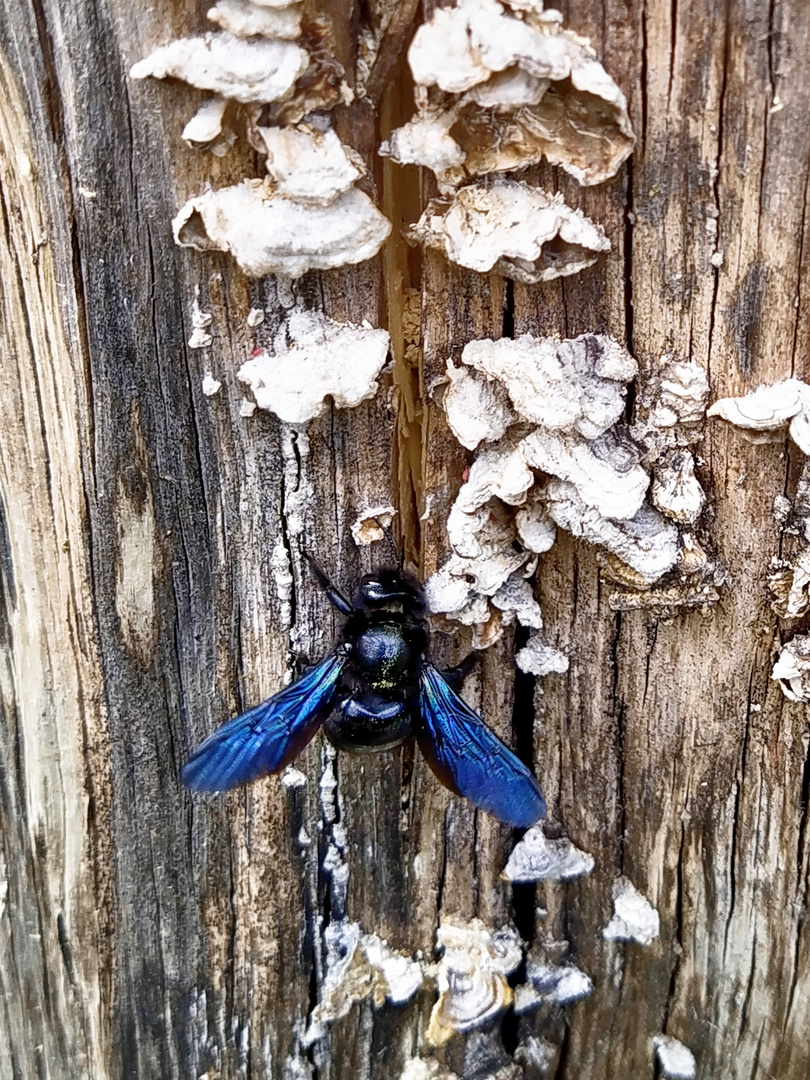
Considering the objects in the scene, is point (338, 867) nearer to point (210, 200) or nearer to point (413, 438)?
point (413, 438)

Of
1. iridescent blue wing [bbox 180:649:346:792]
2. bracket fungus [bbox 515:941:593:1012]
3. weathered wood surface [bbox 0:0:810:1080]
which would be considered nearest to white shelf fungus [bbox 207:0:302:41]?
weathered wood surface [bbox 0:0:810:1080]

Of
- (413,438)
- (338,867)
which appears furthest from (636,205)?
(338,867)

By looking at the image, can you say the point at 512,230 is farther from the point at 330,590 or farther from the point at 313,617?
the point at 313,617

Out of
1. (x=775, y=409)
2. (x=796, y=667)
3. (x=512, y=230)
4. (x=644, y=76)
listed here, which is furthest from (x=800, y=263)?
(x=796, y=667)

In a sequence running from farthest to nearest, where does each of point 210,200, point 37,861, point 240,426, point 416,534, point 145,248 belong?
1. point 37,861
2. point 416,534
3. point 240,426
4. point 145,248
5. point 210,200

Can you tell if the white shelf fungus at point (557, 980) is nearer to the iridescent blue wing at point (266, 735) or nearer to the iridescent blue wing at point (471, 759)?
the iridescent blue wing at point (471, 759)
